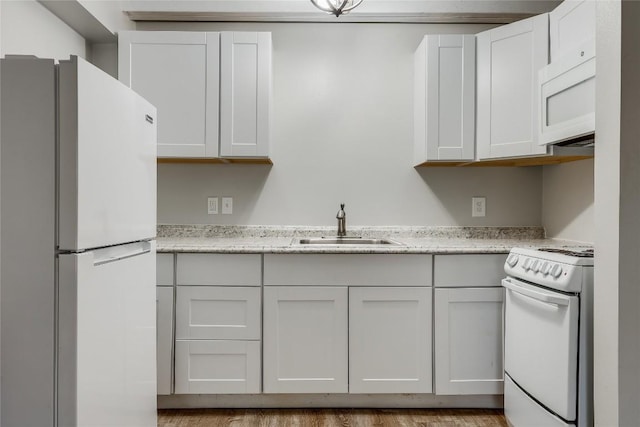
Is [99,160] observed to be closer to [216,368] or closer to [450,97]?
[216,368]

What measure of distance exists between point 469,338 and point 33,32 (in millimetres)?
2556

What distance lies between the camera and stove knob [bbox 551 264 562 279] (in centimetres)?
156

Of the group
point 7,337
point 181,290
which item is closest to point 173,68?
point 181,290

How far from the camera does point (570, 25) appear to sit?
1.96m

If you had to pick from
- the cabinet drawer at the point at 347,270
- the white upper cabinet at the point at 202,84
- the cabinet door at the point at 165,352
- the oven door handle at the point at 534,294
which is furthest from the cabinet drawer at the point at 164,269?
the oven door handle at the point at 534,294

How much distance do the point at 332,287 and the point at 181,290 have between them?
29.5 inches

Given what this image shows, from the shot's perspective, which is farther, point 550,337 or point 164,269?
point 164,269

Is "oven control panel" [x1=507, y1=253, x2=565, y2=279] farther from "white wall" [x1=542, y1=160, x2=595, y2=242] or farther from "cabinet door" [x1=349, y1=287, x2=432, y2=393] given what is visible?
"white wall" [x1=542, y1=160, x2=595, y2=242]

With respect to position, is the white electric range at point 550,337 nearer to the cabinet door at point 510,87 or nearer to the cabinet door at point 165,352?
the cabinet door at point 510,87

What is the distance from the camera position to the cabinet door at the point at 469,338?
2062 mm

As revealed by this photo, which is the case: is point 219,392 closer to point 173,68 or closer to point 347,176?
point 347,176

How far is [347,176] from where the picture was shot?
8.73ft

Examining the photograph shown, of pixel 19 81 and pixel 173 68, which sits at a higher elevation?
pixel 173 68

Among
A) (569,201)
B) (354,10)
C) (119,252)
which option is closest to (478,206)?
(569,201)
